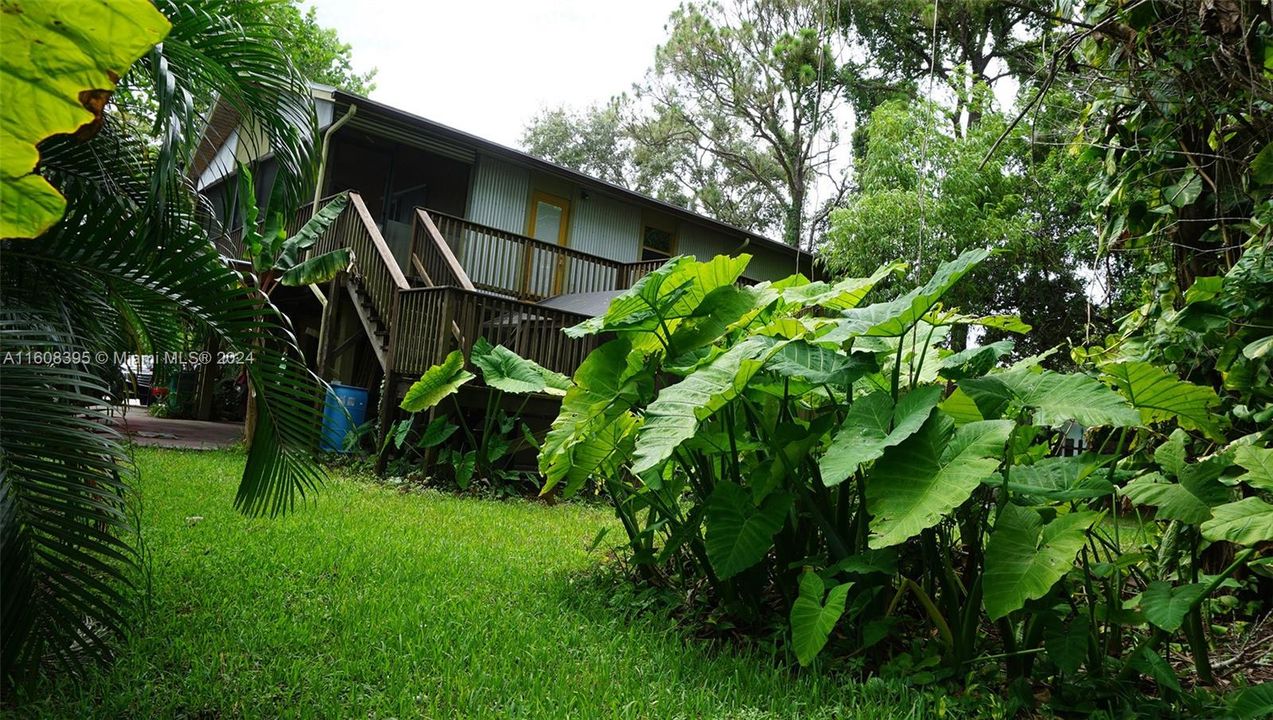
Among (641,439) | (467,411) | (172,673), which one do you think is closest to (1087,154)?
(641,439)

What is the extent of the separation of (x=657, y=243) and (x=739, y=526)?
1480 centimetres

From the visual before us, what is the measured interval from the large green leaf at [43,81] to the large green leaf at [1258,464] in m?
2.84

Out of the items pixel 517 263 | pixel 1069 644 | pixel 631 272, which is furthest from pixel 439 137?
pixel 1069 644

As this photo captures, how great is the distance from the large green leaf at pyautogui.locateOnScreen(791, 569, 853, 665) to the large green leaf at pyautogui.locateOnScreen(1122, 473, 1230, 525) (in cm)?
101

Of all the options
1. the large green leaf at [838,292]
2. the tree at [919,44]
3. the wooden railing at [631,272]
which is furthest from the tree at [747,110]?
the large green leaf at [838,292]

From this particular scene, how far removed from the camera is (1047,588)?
88.1 inches

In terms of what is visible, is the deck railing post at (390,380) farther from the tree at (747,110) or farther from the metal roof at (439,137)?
the tree at (747,110)

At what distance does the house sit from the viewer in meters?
9.07

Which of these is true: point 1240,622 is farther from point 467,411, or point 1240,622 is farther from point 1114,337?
point 467,411

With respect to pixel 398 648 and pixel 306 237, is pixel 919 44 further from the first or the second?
pixel 398 648

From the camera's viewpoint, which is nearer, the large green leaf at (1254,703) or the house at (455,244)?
the large green leaf at (1254,703)

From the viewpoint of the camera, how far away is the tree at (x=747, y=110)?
2311cm

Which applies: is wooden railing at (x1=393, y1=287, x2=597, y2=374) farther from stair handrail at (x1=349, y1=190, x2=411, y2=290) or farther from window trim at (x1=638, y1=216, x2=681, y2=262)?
window trim at (x1=638, y1=216, x2=681, y2=262)

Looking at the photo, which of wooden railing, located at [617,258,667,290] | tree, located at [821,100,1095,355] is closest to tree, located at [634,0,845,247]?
tree, located at [821,100,1095,355]
